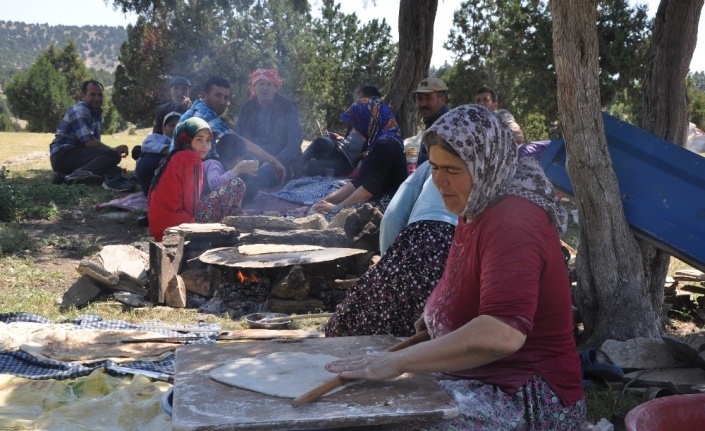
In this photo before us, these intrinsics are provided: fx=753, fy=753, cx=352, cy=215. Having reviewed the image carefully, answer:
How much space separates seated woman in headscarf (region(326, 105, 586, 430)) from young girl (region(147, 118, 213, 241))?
4479mm

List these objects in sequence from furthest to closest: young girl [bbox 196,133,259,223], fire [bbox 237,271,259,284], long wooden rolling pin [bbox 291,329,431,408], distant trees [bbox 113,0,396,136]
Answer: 1. distant trees [bbox 113,0,396,136]
2. young girl [bbox 196,133,259,223]
3. fire [bbox 237,271,259,284]
4. long wooden rolling pin [bbox 291,329,431,408]

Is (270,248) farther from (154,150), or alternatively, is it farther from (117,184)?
(117,184)

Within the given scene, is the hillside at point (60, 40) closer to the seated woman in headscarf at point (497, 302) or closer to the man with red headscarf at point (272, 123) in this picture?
the man with red headscarf at point (272, 123)

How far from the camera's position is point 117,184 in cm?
999

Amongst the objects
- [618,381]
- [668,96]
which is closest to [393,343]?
[618,381]

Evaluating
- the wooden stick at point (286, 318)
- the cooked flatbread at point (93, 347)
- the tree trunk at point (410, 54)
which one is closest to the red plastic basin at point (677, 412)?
the cooked flatbread at point (93, 347)

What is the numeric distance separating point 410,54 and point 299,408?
28.4ft

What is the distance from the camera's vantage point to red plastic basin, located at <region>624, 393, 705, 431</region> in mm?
1902

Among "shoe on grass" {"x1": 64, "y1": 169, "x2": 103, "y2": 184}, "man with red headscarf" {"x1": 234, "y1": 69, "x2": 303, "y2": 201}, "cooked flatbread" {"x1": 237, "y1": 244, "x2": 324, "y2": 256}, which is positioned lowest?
"cooked flatbread" {"x1": 237, "y1": 244, "x2": 324, "y2": 256}

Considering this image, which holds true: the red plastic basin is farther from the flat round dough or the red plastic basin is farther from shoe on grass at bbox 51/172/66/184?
shoe on grass at bbox 51/172/66/184

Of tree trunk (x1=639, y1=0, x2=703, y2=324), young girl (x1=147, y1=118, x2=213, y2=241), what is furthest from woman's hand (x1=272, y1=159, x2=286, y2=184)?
tree trunk (x1=639, y1=0, x2=703, y2=324)

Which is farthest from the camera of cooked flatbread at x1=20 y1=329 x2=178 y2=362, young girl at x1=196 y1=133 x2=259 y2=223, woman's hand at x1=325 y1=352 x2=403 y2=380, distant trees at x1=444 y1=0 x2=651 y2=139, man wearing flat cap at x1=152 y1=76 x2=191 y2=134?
distant trees at x1=444 y1=0 x2=651 y2=139

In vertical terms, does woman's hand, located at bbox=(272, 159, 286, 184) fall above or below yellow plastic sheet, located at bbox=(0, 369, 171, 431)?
above

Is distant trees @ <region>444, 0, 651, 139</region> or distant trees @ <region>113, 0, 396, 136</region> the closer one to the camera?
distant trees @ <region>444, 0, 651, 139</region>
